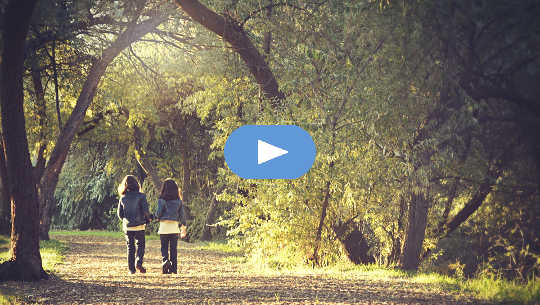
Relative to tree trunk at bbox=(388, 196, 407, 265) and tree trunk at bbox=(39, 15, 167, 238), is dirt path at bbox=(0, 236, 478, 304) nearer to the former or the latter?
tree trunk at bbox=(388, 196, 407, 265)

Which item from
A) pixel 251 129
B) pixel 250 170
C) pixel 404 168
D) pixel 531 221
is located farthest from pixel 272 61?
pixel 531 221

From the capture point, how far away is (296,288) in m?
9.99

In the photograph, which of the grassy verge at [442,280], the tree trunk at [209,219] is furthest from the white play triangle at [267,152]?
the tree trunk at [209,219]

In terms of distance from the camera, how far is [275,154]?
439 inches

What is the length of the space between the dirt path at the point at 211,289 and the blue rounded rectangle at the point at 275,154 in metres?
1.92

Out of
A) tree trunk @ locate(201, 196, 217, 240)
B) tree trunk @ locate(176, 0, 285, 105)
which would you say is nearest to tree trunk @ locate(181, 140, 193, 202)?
tree trunk @ locate(201, 196, 217, 240)

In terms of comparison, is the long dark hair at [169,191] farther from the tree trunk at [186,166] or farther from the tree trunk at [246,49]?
the tree trunk at [186,166]

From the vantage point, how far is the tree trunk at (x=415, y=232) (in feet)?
40.3

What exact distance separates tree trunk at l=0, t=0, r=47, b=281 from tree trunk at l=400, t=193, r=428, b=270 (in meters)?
6.74

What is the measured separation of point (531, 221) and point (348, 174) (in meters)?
→ 4.05

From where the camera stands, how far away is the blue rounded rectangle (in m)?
11.4

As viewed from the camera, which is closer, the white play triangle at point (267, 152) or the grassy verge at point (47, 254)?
the white play triangle at point (267, 152)

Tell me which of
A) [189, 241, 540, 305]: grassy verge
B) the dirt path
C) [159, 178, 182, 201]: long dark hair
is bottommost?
the dirt path

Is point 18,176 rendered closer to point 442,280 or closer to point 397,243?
point 442,280
